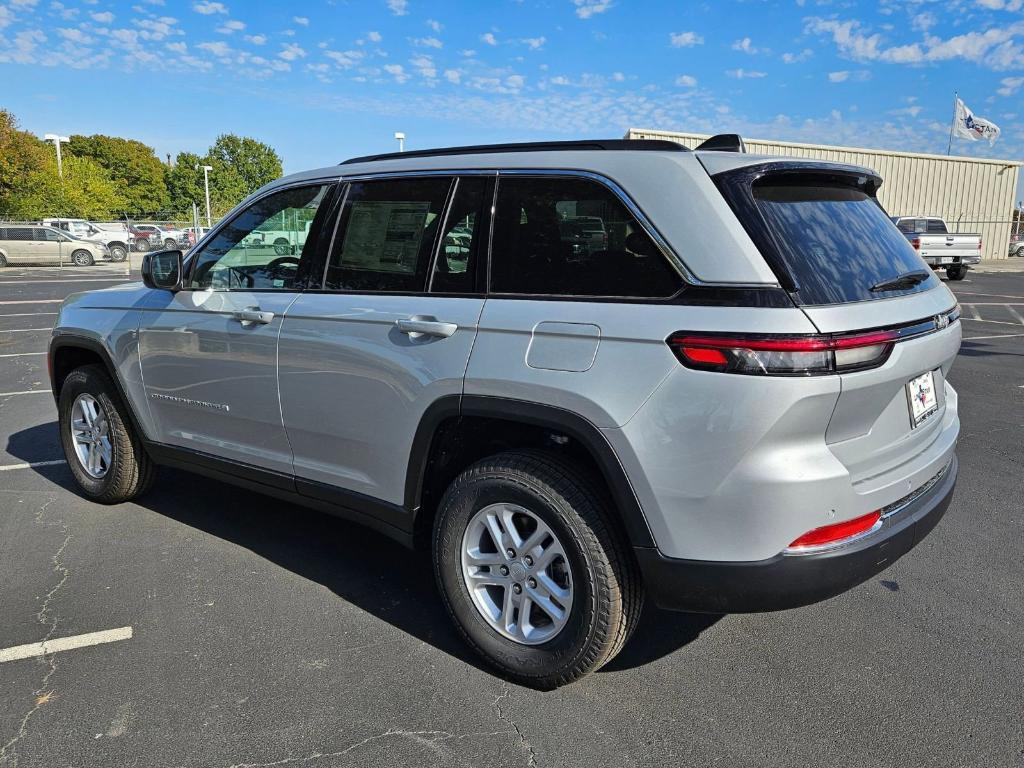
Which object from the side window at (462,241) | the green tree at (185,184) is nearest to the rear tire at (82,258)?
the side window at (462,241)

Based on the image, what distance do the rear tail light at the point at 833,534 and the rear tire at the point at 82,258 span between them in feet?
109

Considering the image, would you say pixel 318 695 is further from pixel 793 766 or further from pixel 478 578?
pixel 793 766

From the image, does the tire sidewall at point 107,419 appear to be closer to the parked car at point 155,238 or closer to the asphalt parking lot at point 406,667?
the asphalt parking lot at point 406,667

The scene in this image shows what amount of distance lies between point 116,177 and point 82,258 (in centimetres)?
6346

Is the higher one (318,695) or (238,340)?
(238,340)

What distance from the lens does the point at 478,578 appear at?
290 centimetres

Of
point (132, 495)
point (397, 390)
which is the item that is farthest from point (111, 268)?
point (397, 390)

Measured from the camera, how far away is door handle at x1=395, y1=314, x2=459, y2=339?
9.41 feet

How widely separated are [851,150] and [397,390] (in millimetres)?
35495

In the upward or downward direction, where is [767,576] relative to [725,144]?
downward

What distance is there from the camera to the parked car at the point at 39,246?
95.0ft

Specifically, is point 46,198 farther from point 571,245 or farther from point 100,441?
point 571,245

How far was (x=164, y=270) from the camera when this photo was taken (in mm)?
4039

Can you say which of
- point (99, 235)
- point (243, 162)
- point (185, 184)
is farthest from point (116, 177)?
point (99, 235)
